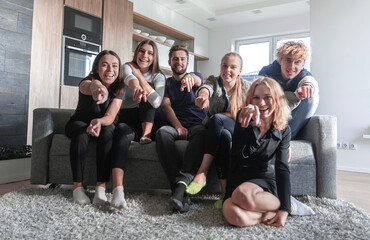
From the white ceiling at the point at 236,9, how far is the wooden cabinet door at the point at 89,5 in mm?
1298

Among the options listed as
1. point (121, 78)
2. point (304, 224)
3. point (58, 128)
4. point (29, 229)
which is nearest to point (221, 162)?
point (304, 224)

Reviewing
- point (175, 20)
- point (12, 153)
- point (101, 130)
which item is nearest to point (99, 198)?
point (101, 130)

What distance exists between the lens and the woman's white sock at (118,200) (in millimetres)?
1493

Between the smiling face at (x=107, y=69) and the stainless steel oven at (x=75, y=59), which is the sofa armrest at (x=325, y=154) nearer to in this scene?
the smiling face at (x=107, y=69)

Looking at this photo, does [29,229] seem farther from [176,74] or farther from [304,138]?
[304,138]

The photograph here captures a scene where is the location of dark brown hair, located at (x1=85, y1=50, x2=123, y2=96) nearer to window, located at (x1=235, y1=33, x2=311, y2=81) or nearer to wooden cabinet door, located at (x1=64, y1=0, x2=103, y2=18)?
wooden cabinet door, located at (x1=64, y1=0, x2=103, y2=18)

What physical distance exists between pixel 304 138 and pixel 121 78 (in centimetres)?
122

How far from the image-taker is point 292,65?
6.40 ft

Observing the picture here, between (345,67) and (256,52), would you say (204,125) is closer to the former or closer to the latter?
(345,67)

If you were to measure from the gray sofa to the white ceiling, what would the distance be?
3.37 meters

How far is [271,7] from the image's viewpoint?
482 cm

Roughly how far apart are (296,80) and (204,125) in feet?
2.18

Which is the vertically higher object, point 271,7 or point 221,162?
point 271,7

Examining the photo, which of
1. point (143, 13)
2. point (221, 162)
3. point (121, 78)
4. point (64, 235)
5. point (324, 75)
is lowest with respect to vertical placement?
point (64, 235)
